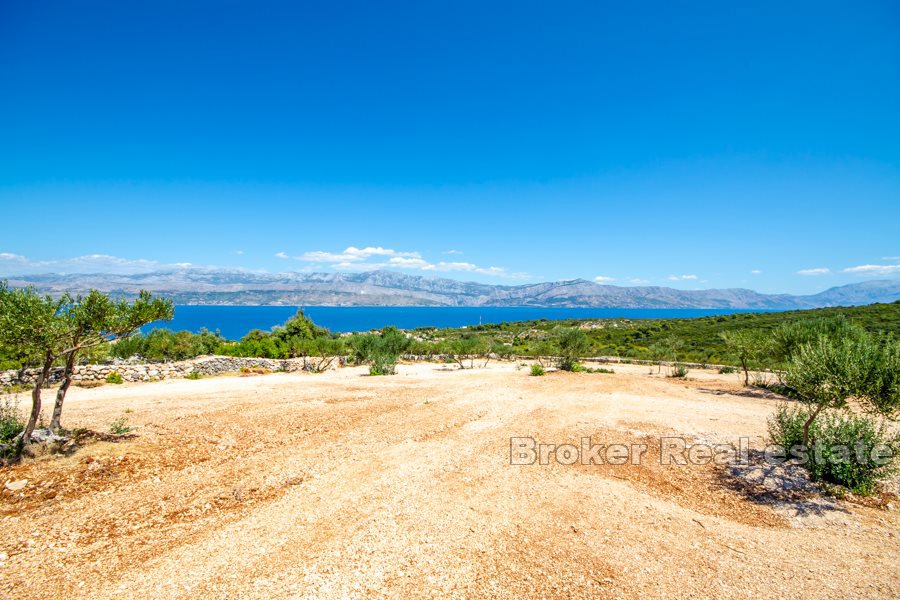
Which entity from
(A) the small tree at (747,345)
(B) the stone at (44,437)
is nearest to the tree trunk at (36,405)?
(B) the stone at (44,437)

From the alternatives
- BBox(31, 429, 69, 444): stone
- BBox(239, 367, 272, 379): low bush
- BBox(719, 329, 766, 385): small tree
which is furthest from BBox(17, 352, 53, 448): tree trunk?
BBox(719, 329, 766, 385): small tree

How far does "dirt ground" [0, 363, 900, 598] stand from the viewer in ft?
16.0

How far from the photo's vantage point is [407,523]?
20.6 feet

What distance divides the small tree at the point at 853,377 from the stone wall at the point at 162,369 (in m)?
29.2

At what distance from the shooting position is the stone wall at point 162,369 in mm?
19513

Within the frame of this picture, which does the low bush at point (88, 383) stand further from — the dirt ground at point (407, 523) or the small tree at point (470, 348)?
the small tree at point (470, 348)

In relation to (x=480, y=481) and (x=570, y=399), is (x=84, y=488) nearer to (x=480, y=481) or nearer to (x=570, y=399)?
(x=480, y=481)

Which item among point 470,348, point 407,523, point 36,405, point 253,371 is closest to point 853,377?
point 407,523

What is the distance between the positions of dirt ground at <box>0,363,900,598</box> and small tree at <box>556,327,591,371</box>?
52.8 ft

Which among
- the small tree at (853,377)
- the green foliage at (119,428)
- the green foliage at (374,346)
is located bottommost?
the green foliage at (374,346)

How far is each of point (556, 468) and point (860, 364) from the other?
6193mm

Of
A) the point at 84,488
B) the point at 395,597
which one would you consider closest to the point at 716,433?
the point at 395,597

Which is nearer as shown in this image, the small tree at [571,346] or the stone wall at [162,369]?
the stone wall at [162,369]

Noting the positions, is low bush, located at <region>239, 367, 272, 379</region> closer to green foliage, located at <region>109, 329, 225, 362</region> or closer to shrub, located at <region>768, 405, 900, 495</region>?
green foliage, located at <region>109, 329, 225, 362</region>
